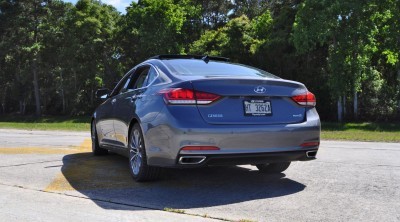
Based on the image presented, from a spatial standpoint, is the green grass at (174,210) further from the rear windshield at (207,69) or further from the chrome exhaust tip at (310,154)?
the chrome exhaust tip at (310,154)

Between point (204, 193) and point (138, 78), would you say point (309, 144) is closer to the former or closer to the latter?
point (204, 193)

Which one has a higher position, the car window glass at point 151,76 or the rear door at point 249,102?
the car window glass at point 151,76

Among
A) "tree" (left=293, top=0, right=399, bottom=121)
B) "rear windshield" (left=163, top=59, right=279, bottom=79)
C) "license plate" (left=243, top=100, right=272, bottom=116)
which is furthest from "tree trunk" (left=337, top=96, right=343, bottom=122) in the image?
"license plate" (left=243, top=100, right=272, bottom=116)

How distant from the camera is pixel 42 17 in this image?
49.5 metres

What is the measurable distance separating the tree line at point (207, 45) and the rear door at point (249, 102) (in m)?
21.8

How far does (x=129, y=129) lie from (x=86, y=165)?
1.78 meters

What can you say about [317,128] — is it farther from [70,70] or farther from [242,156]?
[70,70]

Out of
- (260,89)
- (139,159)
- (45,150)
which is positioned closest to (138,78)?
(139,159)

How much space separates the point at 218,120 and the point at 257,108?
53 cm

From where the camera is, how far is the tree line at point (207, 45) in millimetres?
26703

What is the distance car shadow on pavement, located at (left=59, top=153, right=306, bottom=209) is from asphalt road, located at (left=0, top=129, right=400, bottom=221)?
0.04 ft

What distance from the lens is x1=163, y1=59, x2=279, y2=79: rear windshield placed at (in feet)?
19.4

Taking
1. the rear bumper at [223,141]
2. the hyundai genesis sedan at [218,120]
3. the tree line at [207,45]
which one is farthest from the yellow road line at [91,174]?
the tree line at [207,45]

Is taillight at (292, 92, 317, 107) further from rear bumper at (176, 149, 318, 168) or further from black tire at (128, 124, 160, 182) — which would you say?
black tire at (128, 124, 160, 182)
